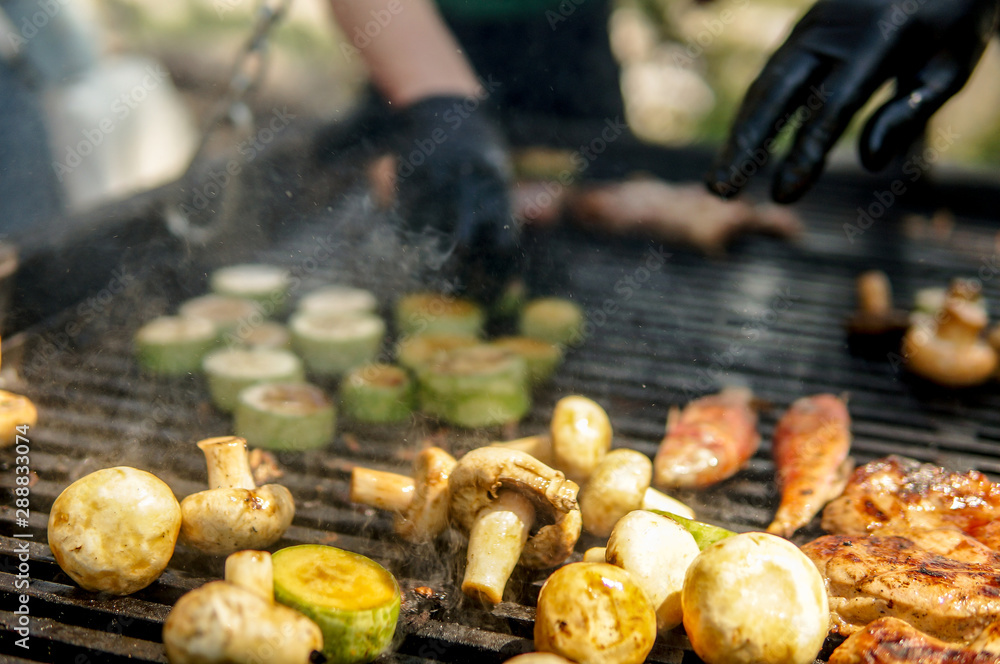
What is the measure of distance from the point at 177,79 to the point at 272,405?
976cm

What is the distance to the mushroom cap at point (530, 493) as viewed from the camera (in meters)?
1.90

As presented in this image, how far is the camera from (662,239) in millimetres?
5070

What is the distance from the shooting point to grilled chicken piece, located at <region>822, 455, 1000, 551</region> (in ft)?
7.39

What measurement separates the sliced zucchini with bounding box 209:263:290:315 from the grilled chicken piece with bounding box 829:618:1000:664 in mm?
3030

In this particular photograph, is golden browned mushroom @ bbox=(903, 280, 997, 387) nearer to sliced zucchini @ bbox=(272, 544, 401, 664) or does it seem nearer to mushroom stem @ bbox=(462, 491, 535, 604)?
mushroom stem @ bbox=(462, 491, 535, 604)

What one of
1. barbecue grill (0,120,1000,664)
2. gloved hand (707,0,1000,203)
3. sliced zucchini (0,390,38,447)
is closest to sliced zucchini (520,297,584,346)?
barbecue grill (0,120,1000,664)

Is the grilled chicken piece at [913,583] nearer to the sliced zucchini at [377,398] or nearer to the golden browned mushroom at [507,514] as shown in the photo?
the golden browned mushroom at [507,514]

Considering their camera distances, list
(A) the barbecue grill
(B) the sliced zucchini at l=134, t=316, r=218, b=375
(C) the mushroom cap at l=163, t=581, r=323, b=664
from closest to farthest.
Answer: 1. (C) the mushroom cap at l=163, t=581, r=323, b=664
2. (A) the barbecue grill
3. (B) the sliced zucchini at l=134, t=316, r=218, b=375

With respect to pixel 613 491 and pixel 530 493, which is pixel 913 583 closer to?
pixel 613 491

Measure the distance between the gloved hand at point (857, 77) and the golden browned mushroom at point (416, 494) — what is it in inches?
71.3

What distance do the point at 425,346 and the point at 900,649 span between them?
215 cm

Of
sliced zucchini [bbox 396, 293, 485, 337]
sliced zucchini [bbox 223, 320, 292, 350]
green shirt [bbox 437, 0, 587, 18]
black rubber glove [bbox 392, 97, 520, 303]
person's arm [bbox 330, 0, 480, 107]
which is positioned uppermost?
green shirt [bbox 437, 0, 587, 18]

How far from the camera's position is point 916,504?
2295 mm

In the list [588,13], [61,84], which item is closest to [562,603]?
[61,84]
